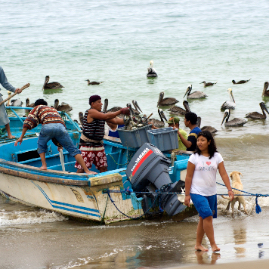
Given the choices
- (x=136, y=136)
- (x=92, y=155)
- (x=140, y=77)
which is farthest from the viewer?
(x=140, y=77)

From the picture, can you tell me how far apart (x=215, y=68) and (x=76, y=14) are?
68.0 ft

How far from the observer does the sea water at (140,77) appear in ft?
15.4

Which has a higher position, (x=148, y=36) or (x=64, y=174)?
(x=148, y=36)

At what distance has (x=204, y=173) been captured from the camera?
13.8ft

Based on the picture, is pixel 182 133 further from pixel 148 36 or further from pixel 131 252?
pixel 148 36

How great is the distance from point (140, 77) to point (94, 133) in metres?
15.4

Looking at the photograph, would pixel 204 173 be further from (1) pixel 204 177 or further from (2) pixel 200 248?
(2) pixel 200 248

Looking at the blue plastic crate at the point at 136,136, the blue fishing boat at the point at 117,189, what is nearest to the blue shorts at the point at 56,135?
the blue fishing boat at the point at 117,189

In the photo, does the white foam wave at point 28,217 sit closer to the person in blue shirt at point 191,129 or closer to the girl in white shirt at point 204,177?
the person in blue shirt at point 191,129

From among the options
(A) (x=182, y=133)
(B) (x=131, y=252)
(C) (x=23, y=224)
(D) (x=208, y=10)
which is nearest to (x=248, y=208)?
(A) (x=182, y=133)

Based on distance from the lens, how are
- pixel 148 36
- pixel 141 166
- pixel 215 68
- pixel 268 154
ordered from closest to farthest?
pixel 141 166 < pixel 268 154 < pixel 215 68 < pixel 148 36

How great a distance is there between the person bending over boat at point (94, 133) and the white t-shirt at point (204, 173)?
1871 mm

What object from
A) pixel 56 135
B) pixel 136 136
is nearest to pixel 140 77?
pixel 136 136

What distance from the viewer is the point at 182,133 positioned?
21.4 feet
